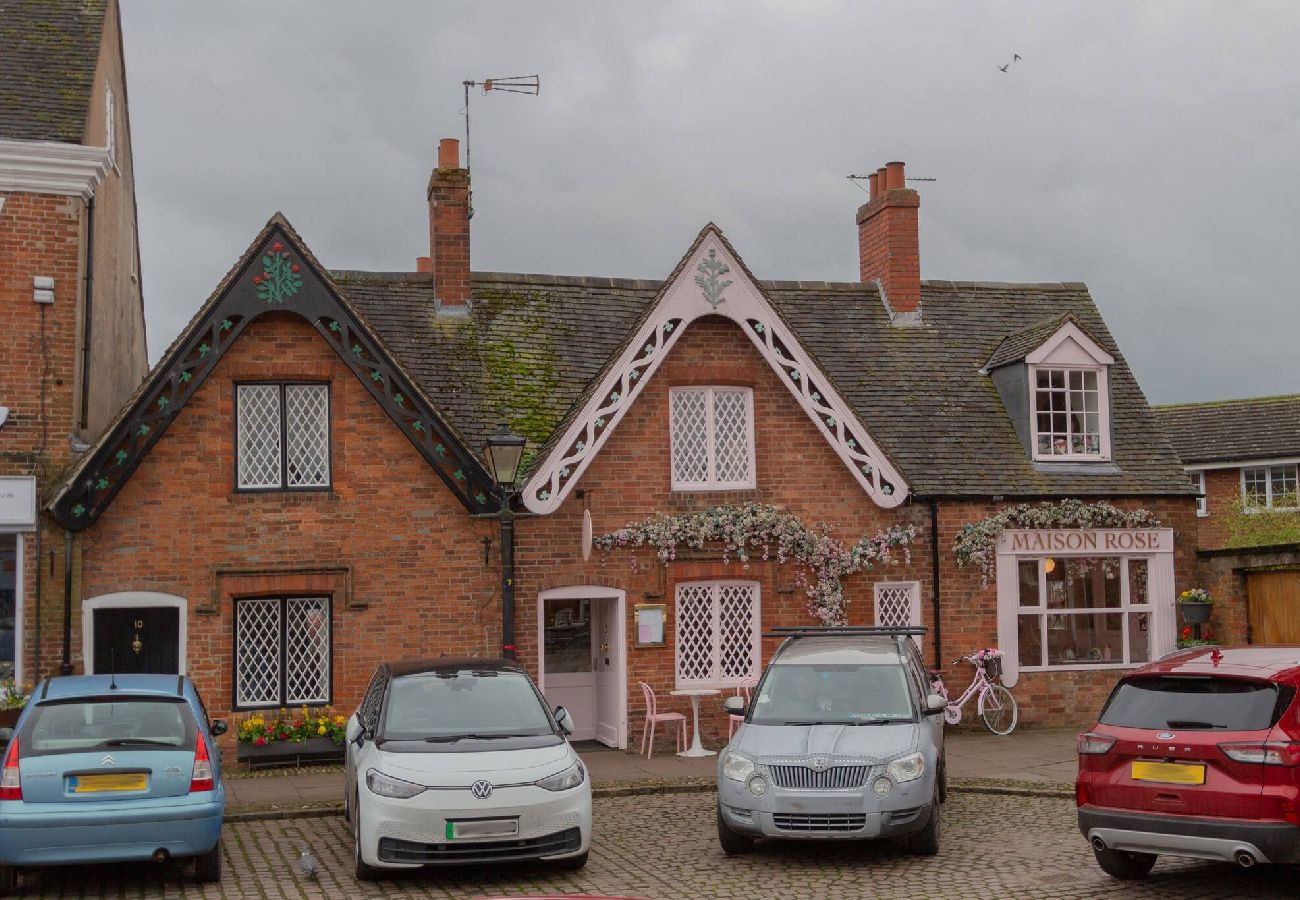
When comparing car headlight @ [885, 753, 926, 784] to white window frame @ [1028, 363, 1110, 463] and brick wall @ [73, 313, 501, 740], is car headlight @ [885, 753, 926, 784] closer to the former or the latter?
brick wall @ [73, 313, 501, 740]

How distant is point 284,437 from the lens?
17.3 meters

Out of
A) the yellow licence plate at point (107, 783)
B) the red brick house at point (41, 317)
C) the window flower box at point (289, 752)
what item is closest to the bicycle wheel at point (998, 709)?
the window flower box at point (289, 752)

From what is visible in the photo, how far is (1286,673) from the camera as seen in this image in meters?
9.35

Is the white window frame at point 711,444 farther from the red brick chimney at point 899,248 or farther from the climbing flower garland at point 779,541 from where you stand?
the red brick chimney at point 899,248

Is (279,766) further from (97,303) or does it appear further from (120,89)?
(120,89)

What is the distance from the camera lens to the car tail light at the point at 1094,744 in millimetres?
9625

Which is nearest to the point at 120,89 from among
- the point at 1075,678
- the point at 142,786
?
the point at 142,786

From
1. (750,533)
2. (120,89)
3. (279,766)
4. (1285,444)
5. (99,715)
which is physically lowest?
(279,766)

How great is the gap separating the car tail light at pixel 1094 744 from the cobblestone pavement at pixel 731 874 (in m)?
1.05

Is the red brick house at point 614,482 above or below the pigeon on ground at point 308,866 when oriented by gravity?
above

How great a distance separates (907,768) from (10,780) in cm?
683

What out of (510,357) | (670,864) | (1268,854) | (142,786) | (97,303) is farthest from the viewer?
(510,357)

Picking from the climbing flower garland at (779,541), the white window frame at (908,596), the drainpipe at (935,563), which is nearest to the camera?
the climbing flower garland at (779,541)

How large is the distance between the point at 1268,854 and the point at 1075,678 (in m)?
11.5
